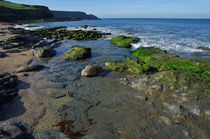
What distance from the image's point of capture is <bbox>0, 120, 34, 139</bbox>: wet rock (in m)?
2.88

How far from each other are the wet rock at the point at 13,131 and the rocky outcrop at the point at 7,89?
2954mm

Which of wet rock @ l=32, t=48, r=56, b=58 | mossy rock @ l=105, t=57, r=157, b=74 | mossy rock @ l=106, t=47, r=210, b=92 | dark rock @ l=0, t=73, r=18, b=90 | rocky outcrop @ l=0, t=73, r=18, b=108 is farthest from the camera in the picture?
wet rock @ l=32, t=48, r=56, b=58

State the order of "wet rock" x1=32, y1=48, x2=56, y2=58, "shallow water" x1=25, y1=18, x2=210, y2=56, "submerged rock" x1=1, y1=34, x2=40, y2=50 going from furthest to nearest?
"shallow water" x1=25, y1=18, x2=210, y2=56
"submerged rock" x1=1, y1=34, x2=40, y2=50
"wet rock" x1=32, y1=48, x2=56, y2=58

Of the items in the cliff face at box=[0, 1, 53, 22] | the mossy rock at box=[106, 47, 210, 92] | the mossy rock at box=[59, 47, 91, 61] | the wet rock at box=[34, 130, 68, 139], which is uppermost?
the cliff face at box=[0, 1, 53, 22]

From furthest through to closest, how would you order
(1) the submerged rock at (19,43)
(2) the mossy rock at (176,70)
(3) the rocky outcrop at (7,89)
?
(1) the submerged rock at (19,43), (2) the mossy rock at (176,70), (3) the rocky outcrop at (7,89)

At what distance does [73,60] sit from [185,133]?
Answer: 954 centimetres

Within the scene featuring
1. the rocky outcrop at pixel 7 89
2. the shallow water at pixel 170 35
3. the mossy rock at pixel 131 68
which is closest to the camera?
the rocky outcrop at pixel 7 89

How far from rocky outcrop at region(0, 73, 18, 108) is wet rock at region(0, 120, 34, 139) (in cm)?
295

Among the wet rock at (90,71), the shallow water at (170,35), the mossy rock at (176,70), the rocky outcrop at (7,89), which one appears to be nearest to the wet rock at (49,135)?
the rocky outcrop at (7,89)

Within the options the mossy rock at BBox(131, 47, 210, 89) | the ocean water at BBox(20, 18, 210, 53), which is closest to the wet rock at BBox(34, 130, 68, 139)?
the mossy rock at BBox(131, 47, 210, 89)

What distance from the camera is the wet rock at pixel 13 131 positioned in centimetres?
288

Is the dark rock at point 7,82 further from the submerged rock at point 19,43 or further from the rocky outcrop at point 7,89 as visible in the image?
the submerged rock at point 19,43

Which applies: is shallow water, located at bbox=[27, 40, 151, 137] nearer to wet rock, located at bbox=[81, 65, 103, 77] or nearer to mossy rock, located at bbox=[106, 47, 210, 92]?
wet rock, located at bbox=[81, 65, 103, 77]

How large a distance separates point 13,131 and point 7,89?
14.0 feet
